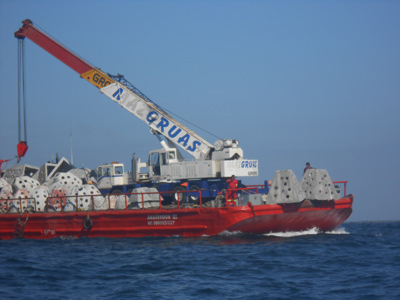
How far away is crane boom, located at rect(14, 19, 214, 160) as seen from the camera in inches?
1015

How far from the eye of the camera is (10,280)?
44.6 feet

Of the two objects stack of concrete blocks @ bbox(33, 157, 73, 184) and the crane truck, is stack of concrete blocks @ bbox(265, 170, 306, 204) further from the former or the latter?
stack of concrete blocks @ bbox(33, 157, 73, 184)

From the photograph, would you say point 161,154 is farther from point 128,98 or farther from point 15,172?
point 15,172

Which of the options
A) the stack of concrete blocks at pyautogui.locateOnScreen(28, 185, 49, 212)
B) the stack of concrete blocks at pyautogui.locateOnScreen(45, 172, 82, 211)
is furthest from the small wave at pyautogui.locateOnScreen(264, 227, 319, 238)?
the stack of concrete blocks at pyautogui.locateOnScreen(28, 185, 49, 212)

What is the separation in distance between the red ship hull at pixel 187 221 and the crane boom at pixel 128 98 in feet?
18.1

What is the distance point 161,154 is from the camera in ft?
84.1

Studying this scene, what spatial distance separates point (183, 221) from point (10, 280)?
778 centimetres

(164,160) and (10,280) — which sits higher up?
(164,160)

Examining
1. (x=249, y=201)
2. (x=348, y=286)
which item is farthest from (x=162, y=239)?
(x=348, y=286)

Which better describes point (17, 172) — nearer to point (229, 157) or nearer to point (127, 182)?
point (127, 182)

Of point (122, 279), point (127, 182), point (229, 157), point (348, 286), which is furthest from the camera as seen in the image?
point (127, 182)

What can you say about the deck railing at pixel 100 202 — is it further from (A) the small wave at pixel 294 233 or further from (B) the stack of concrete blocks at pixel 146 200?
(A) the small wave at pixel 294 233

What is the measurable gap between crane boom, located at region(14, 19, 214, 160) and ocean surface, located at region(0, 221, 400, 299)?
663 cm

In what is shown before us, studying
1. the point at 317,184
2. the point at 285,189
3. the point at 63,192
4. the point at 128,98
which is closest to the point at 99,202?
the point at 63,192
